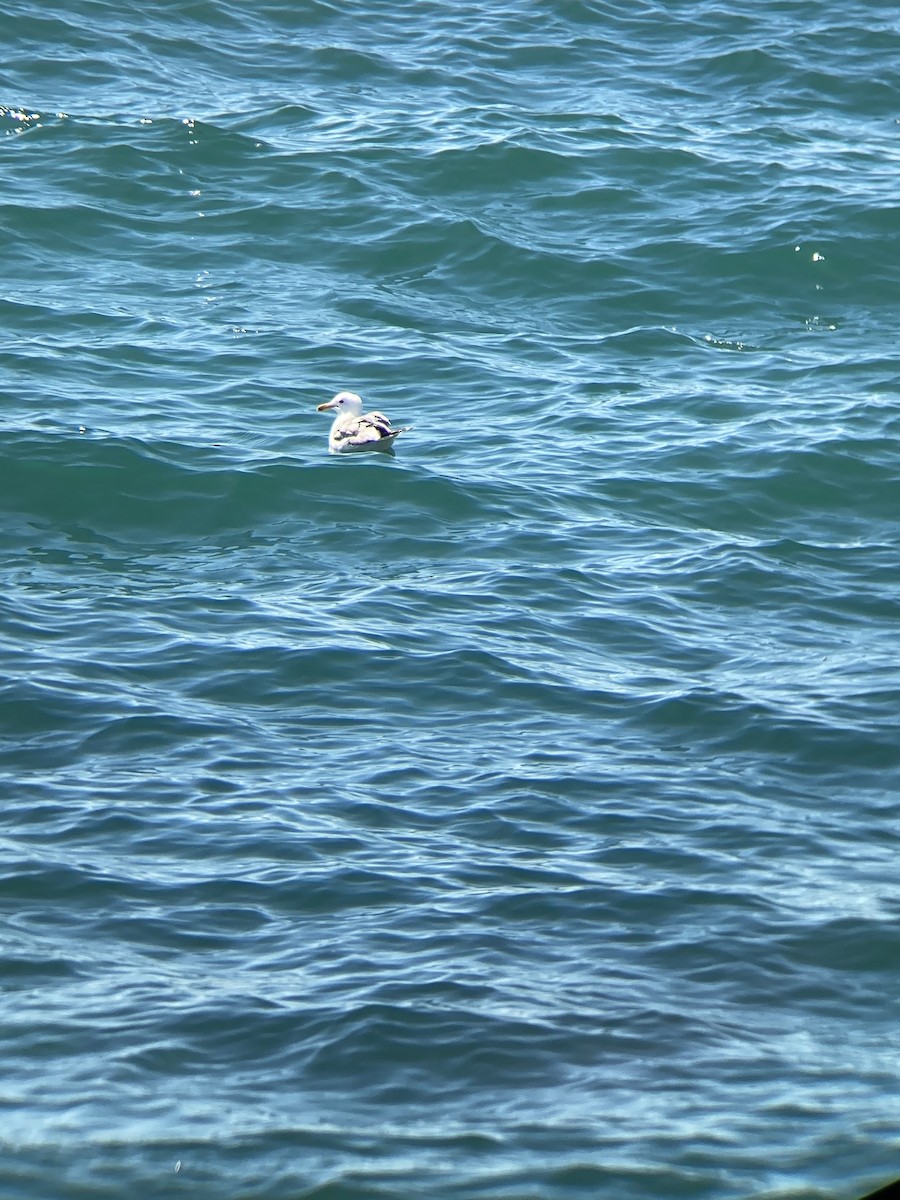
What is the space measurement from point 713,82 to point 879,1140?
2110 cm

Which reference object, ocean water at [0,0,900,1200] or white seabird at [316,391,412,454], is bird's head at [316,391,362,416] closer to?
white seabird at [316,391,412,454]

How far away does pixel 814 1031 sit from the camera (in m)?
7.30

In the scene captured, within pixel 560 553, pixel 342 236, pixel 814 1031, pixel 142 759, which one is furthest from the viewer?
pixel 342 236

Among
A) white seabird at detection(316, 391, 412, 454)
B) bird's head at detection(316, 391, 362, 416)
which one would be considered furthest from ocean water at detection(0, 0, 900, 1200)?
bird's head at detection(316, 391, 362, 416)

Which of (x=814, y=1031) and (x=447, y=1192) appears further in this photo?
(x=814, y=1031)

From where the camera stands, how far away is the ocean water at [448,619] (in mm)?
6875

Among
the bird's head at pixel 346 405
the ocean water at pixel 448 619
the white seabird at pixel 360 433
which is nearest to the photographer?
the ocean water at pixel 448 619

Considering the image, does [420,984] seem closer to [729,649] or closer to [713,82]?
[729,649]

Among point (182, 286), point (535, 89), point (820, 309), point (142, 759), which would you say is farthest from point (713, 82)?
point (142, 759)

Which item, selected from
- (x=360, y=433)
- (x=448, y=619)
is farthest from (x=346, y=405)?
(x=448, y=619)

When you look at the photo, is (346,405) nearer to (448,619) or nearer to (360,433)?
(360,433)

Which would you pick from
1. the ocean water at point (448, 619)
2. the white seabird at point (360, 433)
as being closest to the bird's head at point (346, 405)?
the white seabird at point (360, 433)

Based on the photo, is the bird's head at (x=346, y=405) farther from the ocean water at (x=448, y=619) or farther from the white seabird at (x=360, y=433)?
the ocean water at (x=448, y=619)

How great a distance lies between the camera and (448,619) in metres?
12.1
